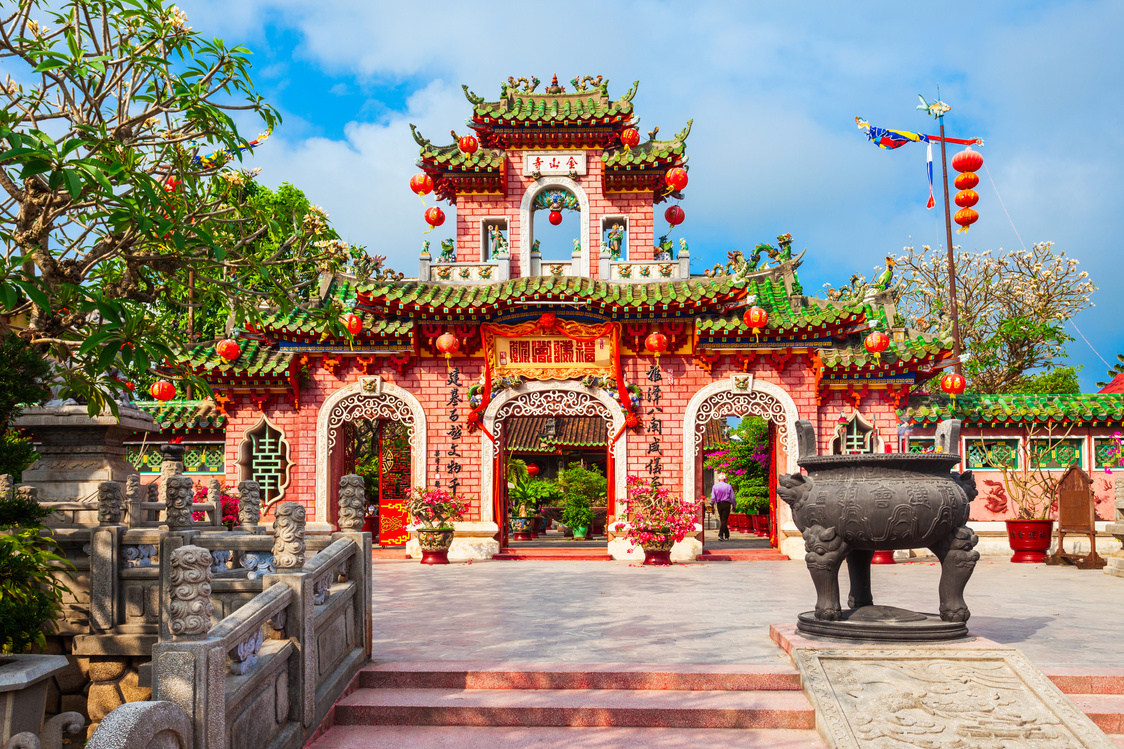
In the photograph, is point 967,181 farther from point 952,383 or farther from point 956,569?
point 956,569

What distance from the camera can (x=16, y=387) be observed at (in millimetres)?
5359

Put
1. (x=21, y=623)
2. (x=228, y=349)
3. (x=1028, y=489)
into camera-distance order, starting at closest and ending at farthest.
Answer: (x=21, y=623), (x=228, y=349), (x=1028, y=489)

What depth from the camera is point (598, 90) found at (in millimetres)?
14266

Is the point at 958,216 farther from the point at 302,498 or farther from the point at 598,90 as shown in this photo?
the point at 302,498

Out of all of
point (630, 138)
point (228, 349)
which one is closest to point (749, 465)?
point (630, 138)

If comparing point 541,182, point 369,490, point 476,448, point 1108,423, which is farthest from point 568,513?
point 1108,423

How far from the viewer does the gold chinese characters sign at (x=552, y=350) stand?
1320 cm

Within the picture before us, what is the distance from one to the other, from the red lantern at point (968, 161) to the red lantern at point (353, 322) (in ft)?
34.8

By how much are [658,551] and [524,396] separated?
3274 mm

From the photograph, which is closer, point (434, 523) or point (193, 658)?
point (193, 658)

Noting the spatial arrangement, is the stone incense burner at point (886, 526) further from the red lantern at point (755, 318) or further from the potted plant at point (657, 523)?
the red lantern at point (755, 318)

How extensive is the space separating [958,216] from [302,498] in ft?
40.3

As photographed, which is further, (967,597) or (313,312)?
(967,597)

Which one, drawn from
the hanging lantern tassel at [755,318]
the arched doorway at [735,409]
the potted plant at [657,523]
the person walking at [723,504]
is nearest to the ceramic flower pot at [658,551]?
the potted plant at [657,523]
